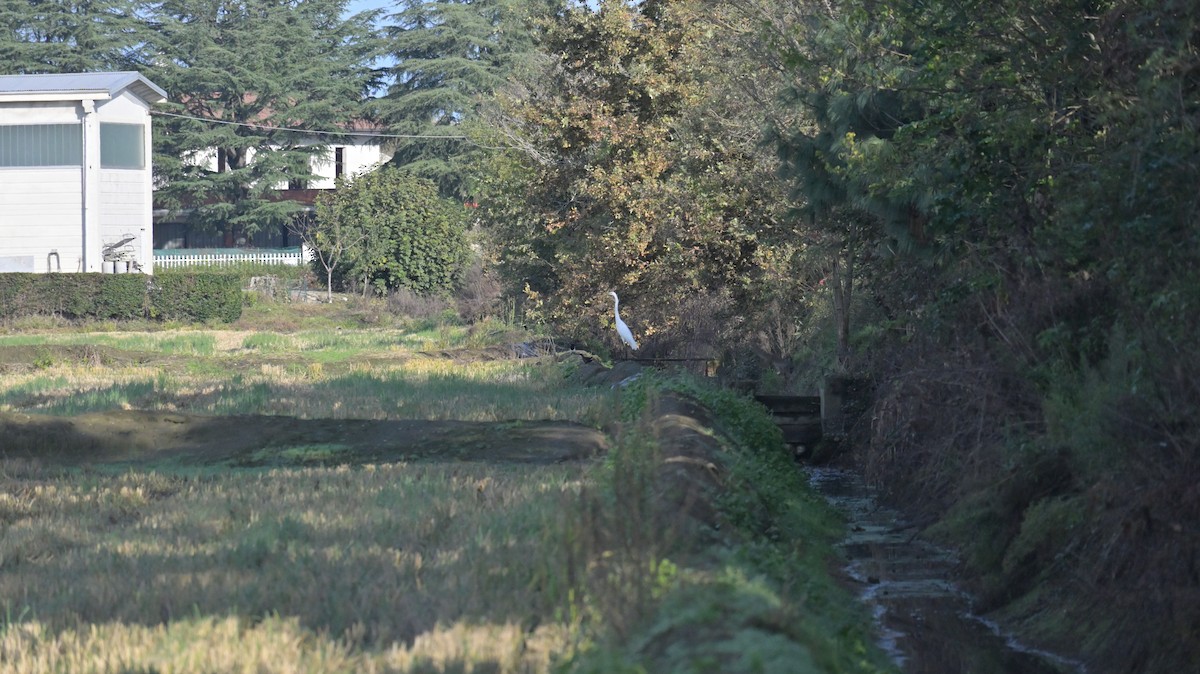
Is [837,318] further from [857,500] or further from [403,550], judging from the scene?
[403,550]

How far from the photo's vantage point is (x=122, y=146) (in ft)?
171

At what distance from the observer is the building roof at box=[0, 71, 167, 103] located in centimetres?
4988

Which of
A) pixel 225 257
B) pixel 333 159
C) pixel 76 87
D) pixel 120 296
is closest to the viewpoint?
pixel 120 296

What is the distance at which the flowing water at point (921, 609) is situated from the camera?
1027cm

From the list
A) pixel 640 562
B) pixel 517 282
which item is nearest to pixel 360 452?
pixel 640 562

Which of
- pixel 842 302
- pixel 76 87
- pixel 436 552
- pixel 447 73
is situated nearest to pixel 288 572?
pixel 436 552

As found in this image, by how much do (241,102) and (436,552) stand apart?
2522 inches

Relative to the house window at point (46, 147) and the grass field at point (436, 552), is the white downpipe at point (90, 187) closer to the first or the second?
the house window at point (46, 147)

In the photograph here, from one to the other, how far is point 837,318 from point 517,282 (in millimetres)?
17741

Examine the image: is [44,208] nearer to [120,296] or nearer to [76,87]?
[76,87]

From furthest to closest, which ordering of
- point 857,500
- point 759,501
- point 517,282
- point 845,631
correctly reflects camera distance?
point 517,282 < point 857,500 < point 759,501 < point 845,631

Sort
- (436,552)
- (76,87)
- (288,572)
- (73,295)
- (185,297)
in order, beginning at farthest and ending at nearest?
(76,87) → (185,297) → (73,295) → (436,552) → (288,572)

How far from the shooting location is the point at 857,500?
17.3 m

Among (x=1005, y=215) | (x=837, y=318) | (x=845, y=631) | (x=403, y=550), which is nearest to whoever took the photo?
(x=845, y=631)
